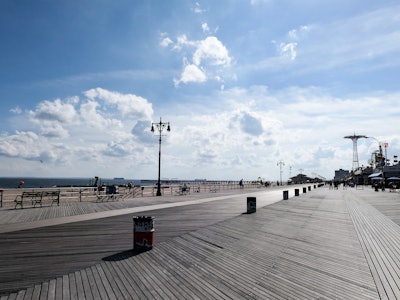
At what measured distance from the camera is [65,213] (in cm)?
1611

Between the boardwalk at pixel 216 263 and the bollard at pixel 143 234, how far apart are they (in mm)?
371

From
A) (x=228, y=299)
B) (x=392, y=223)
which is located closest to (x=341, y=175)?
(x=392, y=223)

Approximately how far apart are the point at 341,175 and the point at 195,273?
21394 cm

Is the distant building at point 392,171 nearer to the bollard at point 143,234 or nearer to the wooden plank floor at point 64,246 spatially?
the wooden plank floor at point 64,246

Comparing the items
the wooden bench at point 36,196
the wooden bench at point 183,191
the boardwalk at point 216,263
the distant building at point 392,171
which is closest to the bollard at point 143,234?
the boardwalk at point 216,263

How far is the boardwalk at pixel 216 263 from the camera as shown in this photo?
5.45 metres

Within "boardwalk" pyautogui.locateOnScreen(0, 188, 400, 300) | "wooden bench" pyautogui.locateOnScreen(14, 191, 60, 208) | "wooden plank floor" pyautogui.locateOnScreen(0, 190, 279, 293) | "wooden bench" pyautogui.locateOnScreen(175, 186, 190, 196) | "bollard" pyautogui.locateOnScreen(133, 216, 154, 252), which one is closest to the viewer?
"boardwalk" pyautogui.locateOnScreen(0, 188, 400, 300)

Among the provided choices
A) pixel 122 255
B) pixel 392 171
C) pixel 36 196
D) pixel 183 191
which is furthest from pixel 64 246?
pixel 392 171

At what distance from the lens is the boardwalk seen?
5.45m

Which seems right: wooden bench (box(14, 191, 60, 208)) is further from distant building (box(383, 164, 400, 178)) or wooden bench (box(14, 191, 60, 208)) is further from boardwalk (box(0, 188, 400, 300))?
distant building (box(383, 164, 400, 178))

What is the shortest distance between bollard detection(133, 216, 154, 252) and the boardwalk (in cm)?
37

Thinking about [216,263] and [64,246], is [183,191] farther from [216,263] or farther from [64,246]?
[216,263]

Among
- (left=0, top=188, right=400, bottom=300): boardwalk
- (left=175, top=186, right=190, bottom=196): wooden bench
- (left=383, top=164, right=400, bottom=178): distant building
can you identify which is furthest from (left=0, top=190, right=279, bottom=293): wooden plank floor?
(left=383, top=164, right=400, bottom=178): distant building

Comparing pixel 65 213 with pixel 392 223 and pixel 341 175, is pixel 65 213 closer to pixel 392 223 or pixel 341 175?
pixel 392 223
